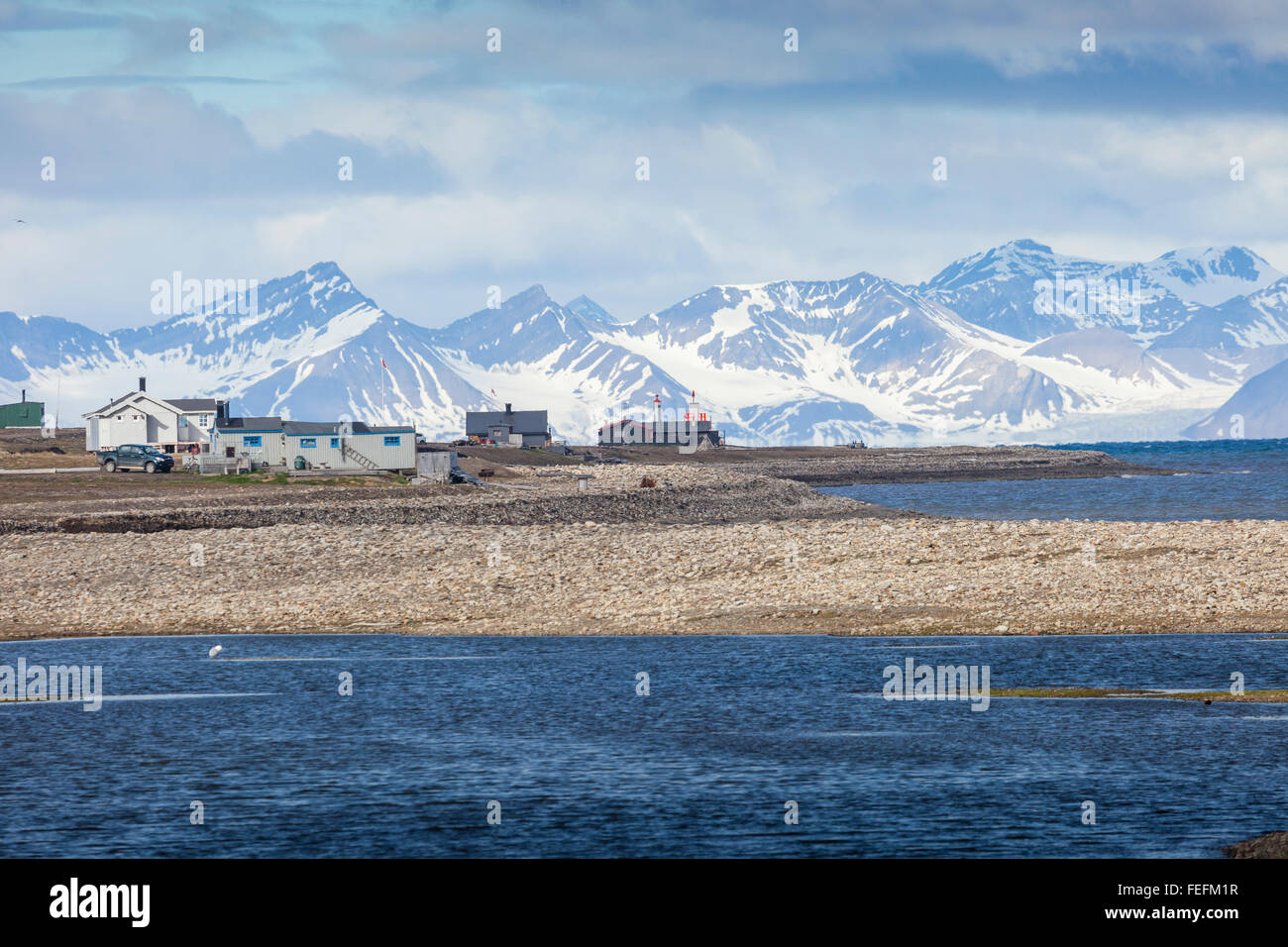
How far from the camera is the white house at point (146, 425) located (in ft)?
411

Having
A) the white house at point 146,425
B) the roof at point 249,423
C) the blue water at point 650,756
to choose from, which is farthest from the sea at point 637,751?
the white house at point 146,425

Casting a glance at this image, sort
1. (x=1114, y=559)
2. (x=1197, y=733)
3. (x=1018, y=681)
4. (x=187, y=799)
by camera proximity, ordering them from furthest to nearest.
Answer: (x=1114, y=559) < (x=1018, y=681) < (x=1197, y=733) < (x=187, y=799)

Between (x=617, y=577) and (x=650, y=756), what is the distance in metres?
21.3

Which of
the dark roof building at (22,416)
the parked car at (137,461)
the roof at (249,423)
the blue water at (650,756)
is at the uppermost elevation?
the dark roof building at (22,416)

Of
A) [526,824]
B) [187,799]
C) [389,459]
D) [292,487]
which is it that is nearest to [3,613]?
[187,799]

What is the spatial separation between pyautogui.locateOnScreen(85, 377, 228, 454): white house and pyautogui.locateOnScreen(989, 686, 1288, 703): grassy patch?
348 ft

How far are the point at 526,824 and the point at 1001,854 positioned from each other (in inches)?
236

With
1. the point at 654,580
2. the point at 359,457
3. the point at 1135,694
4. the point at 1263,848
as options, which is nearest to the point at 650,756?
the point at 1263,848

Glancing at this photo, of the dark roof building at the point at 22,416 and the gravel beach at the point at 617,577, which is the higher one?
the dark roof building at the point at 22,416

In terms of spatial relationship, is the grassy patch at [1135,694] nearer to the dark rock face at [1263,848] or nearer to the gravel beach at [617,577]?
the gravel beach at [617,577]

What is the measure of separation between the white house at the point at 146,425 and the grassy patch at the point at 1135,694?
4175 inches

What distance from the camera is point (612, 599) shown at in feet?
132
